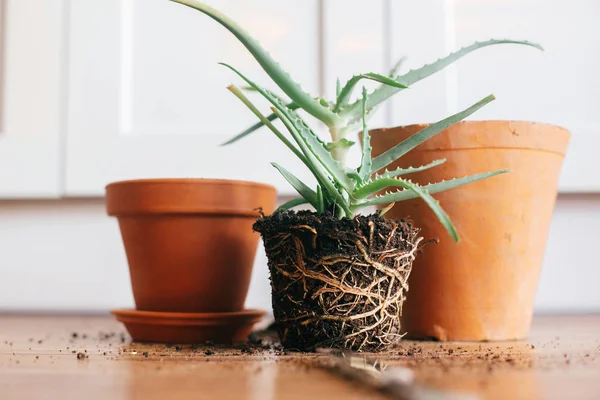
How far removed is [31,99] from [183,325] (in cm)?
64

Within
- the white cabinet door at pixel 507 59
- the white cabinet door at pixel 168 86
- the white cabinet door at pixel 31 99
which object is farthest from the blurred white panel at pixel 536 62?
the white cabinet door at pixel 31 99

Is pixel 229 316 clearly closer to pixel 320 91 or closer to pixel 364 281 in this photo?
pixel 364 281

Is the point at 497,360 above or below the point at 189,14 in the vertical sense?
below

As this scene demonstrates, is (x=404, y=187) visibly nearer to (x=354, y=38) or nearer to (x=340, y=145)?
(x=340, y=145)

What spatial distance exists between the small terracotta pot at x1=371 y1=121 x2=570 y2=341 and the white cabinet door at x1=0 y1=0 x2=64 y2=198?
0.69 m

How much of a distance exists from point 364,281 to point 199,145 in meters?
0.57

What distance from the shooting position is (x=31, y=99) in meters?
→ 1.06

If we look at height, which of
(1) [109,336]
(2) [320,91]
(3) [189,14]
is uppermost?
(3) [189,14]

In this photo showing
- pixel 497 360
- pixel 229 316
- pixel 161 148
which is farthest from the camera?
pixel 161 148

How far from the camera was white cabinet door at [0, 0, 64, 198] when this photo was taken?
104 cm

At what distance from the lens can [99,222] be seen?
107 cm

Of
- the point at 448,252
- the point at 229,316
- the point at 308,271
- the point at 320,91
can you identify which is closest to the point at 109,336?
the point at 229,316

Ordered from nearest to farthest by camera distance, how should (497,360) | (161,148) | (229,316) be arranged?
(497,360) → (229,316) → (161,148)

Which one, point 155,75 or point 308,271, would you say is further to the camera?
point 155,75
